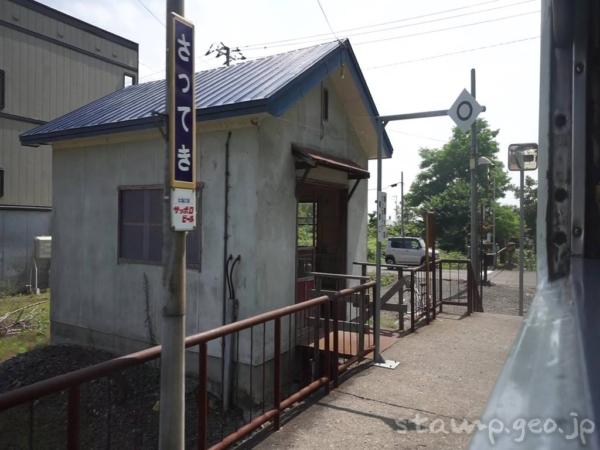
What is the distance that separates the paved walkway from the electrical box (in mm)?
12051

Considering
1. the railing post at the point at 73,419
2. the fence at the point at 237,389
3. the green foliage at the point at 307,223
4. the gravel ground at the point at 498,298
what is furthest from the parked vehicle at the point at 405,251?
the railing post at the point at 73,419

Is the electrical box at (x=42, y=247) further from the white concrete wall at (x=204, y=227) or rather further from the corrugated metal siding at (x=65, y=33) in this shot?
the corrugated metal siding at (x=65, y=33)

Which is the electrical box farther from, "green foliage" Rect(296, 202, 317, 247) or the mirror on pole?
the mirror on pole

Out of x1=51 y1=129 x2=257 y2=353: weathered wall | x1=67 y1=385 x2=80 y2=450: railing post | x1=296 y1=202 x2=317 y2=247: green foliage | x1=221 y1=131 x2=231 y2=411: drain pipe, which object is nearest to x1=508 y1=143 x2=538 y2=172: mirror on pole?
x1=296 y1=202 x2=317 y2=247: green foliage

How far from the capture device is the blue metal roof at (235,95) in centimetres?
591

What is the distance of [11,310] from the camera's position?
11695 millimetres

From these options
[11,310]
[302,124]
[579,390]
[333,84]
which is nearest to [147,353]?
[579,390]

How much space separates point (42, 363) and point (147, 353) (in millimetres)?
5882

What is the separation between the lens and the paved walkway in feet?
12.8

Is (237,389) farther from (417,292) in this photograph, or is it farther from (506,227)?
(506,227)

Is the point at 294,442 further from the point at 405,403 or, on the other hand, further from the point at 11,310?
the point at 11,310

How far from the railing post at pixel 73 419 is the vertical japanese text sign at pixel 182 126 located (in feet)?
3.46

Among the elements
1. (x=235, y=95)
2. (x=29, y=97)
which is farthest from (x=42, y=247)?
(x=235, y=95)

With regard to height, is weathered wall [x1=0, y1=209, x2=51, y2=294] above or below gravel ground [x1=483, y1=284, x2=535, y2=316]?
above
